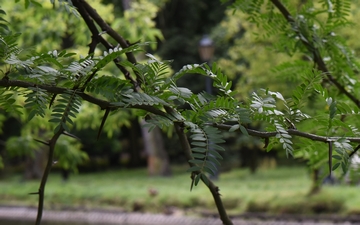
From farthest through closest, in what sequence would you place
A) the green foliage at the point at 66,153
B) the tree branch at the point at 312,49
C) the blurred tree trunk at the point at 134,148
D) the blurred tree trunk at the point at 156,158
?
1. the blurred tree trunk at the point at 134,148
2. the blurred tree trunk at the point at 156,158
3. the green foliage at the point at 66,153
4. the tree branch at the point at 312,49

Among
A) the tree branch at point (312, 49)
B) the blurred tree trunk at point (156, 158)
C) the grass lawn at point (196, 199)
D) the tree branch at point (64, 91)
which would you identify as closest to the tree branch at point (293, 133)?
the tree branch at point (64, 91)

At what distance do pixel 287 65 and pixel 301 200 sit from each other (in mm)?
7065

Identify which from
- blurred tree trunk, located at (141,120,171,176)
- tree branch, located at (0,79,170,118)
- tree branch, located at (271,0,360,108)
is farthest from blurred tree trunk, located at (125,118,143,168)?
tree branch, located at (0,79,170,118)

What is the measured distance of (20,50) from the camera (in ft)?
2.49

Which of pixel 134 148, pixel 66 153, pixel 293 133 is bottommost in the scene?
pixel 293 133

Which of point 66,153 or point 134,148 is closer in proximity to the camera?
point 66,153

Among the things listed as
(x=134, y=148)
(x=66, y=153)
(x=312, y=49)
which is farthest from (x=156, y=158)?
(x=312, y=49)

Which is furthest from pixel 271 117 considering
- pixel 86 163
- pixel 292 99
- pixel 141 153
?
pixel 141 153

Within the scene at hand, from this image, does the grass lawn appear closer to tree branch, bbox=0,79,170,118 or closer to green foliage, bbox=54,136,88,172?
green foliage, bbox=54,136,88,172

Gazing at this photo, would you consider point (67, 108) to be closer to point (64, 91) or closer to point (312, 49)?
point (64, 91)

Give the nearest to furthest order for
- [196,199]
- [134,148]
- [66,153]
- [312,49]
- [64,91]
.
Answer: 1. [64,91]
2. [312,49]
3. [66,153]
4. [196,199]
5. [134,148]

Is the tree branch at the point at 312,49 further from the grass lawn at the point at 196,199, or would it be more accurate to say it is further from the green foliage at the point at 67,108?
the grass lawn at the point at 196,199

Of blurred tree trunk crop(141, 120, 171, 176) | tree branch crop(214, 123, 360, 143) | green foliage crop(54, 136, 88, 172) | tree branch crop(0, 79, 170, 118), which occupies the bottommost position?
tree branch crop(214, 123, 360, 143)

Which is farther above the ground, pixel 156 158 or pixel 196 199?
pixel 156 158
